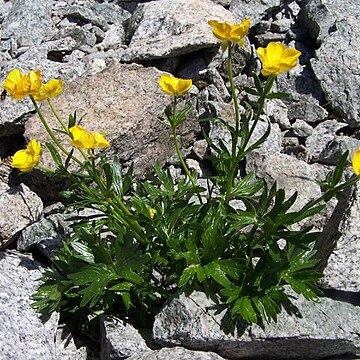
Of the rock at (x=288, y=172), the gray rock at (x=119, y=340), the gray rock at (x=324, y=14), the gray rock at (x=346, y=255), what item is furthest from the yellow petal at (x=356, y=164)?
the gray rock at (x=324, y=14)

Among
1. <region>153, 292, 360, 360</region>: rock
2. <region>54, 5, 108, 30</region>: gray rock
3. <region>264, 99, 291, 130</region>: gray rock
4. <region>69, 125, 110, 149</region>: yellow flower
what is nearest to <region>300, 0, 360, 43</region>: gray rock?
<region>264, 99, 291, 130</region>: gray rock

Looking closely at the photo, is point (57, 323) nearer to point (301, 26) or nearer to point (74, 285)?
point (74, 285)

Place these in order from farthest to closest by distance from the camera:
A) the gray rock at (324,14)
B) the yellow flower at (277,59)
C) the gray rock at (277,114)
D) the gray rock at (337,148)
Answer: the gray rock at (324,14) < the gray rock at (277,114) < the gray rock at (337,148) < the yellow flower at (277,59)

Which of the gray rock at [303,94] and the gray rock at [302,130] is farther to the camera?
the gray rock at [303,94]

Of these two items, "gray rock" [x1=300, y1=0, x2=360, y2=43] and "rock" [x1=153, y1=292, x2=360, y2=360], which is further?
"gray rock" [x1=300, y1=0, x2=360, y2=43]

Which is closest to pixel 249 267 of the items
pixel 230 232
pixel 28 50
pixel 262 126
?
pixel 230 232

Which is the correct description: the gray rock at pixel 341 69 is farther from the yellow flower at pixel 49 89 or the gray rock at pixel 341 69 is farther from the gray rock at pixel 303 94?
the yellow flower at pixel 49 89

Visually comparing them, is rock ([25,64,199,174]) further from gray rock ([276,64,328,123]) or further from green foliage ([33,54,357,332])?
green foliage ([33,54,357,332])
